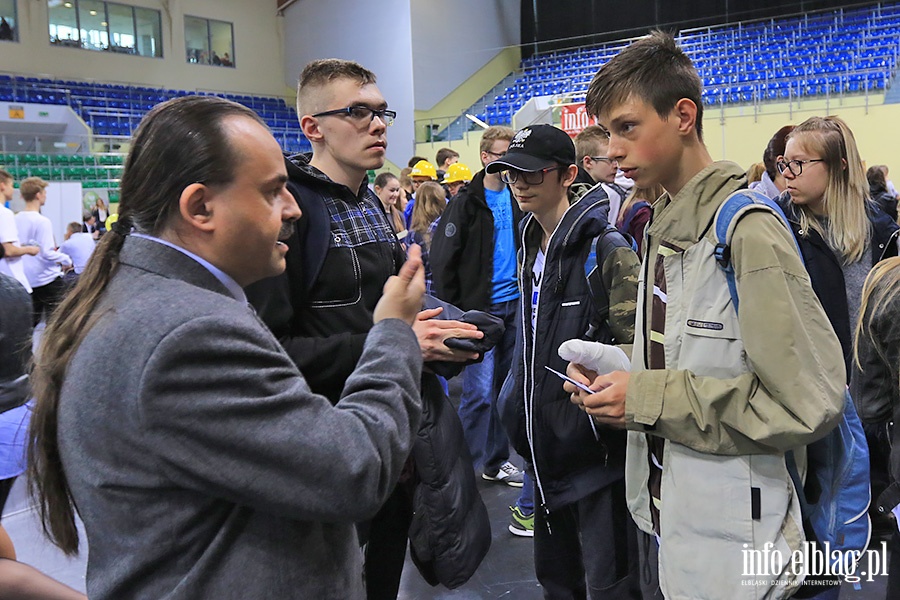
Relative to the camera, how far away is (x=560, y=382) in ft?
6.73

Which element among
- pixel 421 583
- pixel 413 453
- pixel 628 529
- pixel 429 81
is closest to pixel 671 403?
pixel 413 453

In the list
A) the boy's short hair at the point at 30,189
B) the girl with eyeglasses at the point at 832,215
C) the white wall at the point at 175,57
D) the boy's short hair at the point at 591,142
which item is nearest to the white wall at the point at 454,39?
the white wall at the point at 175,57

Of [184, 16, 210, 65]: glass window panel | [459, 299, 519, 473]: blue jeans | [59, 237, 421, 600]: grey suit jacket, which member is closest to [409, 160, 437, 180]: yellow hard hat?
[459, 299, 519, 473]: blue jeans

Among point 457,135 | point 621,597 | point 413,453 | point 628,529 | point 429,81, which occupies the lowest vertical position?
point 621,597

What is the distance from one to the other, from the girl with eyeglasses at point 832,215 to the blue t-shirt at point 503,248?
4.46 feet

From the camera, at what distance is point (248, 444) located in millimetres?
891

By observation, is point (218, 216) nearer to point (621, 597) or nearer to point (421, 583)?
point (621, 597)

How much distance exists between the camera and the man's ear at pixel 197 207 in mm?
989

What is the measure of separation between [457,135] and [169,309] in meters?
14.8

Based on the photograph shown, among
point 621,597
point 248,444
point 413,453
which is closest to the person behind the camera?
Result: point 248,444

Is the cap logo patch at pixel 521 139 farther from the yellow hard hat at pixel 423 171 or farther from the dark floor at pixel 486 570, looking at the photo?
the yellow hard hat at pixel 423 171

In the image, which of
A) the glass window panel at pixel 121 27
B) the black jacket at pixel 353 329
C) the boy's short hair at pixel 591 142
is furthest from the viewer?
the glass window panel at pixel 121 27

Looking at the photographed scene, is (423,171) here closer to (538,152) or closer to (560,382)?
(538,152)

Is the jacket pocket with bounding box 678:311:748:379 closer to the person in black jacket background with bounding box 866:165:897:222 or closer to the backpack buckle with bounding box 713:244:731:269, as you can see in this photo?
the backpack buckle with bounding box 713:244:731:269
